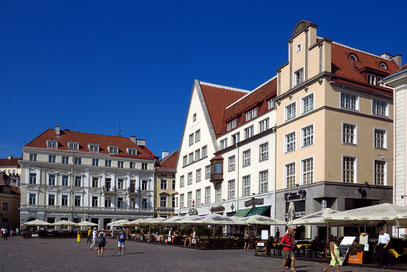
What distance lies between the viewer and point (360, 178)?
1458 inches

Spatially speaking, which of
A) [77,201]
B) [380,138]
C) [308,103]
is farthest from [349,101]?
[77,201]

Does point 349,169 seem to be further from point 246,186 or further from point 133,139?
point 133,139

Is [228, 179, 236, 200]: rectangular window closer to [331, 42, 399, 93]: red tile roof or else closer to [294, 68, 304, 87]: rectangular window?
[294, 68, 304, 87]: rectangular window

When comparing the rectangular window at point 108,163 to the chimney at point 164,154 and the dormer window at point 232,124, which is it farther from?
the dormer window at point 232,124

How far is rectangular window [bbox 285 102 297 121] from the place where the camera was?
4134cm

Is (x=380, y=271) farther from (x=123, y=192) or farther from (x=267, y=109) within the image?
(x=123, y=192)

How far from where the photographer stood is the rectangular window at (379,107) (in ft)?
128

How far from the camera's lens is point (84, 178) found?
278 ft

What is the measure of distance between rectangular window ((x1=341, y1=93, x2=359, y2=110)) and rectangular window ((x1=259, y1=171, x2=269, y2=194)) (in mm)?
10967

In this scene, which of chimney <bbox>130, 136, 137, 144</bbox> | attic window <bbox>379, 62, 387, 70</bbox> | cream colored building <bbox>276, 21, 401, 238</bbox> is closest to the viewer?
cream colored building <bbox>276, 21, 401, 238</bbox>

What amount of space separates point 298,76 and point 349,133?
7.05m

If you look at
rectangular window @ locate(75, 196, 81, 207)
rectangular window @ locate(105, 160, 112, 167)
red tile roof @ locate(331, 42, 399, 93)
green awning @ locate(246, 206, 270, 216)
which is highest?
red tile roof @ locate(331, 42, 399, 93)

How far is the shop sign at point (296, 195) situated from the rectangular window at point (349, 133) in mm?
5196

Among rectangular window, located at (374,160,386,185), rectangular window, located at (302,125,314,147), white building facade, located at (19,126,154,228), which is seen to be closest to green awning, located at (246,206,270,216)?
rectangular window, located at (302,125,314,147)
